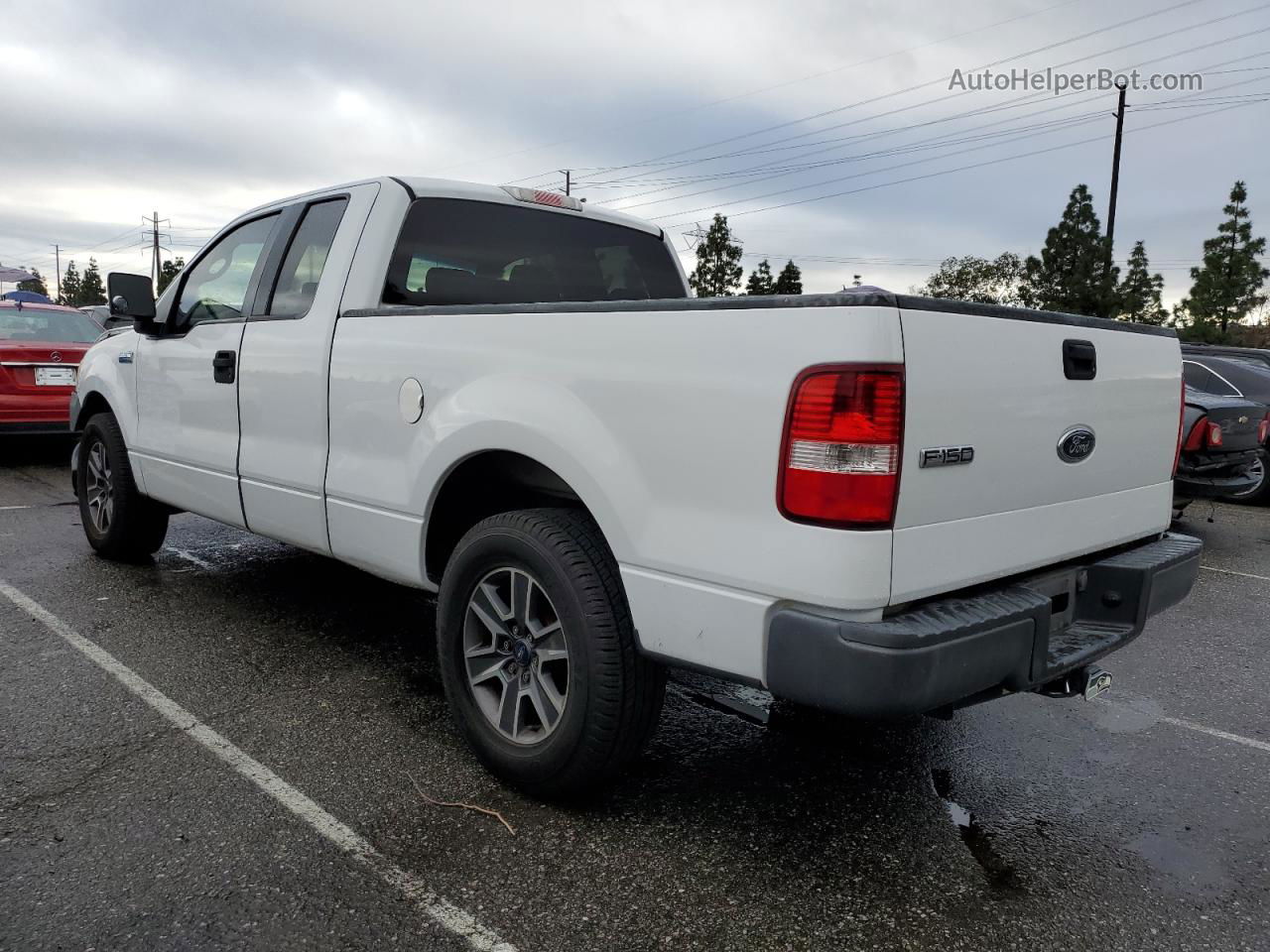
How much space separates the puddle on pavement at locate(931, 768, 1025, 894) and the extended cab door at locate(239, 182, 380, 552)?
2.36 meters

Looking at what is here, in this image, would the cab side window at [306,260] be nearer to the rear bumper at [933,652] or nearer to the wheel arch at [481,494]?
the wheel arch at [481,494]

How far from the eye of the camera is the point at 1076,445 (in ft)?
8.72

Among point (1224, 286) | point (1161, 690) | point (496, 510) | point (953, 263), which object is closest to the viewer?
point (496, 510)

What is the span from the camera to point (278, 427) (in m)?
3.80

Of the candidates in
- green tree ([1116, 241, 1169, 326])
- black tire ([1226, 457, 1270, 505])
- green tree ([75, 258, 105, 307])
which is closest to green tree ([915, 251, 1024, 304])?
green tree ([1116, 241, 1169, 326])

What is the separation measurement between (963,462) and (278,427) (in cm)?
267

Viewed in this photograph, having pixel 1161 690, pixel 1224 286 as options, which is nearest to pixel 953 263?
pixel 1224 286

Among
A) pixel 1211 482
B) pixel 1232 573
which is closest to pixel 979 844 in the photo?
pixel 1232 573

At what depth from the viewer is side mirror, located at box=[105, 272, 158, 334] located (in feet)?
15.2

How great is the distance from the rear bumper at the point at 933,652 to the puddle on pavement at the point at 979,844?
50 cm

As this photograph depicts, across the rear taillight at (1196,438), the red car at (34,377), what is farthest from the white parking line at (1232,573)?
the red car at (34,377)

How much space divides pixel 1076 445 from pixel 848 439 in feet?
3.04

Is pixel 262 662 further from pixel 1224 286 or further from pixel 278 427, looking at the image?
pixel 1224 286

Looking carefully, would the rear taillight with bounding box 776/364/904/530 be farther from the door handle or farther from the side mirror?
the side mirror
